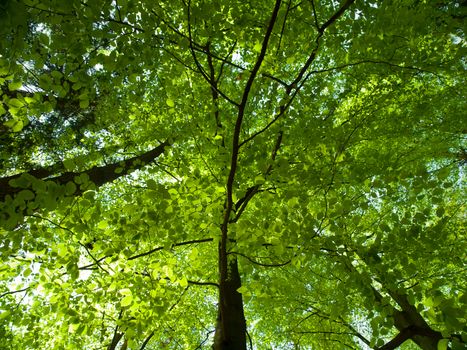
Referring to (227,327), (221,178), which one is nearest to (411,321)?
(227,327)

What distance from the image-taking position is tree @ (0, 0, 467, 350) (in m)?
2.84

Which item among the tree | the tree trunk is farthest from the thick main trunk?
the tree trunk

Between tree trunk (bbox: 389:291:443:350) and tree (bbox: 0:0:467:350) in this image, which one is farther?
tree trunk (bbox: 389:291:443:350)

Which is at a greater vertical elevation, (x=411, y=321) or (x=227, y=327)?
(x=411, y=321)

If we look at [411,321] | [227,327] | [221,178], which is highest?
[221,178]

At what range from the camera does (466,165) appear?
40.1 ft

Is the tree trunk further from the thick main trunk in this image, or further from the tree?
the thick main trunk

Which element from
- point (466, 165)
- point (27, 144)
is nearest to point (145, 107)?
point (27, 144)

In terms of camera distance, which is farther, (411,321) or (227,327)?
(411,321)

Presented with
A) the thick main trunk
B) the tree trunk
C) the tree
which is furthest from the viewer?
the tree trunk

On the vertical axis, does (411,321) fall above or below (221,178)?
below

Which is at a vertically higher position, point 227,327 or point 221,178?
point 221,178

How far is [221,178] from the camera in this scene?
165 inches

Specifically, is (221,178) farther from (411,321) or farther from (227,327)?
(411,321)
